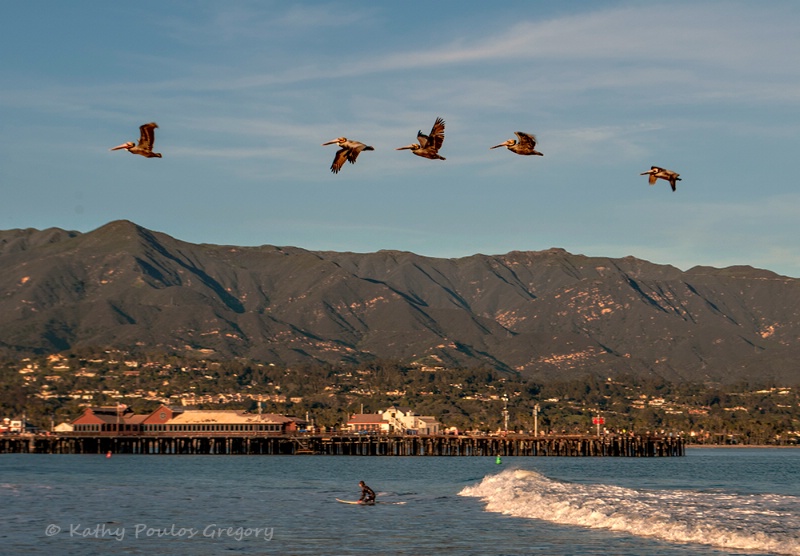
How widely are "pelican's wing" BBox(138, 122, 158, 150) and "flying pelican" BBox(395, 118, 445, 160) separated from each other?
8566 millimetres

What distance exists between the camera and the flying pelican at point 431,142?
42812mm

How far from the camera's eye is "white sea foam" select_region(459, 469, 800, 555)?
5712 cm

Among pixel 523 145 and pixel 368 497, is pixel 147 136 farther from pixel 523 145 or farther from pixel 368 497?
pixel 368 497

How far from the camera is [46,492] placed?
3597 inches

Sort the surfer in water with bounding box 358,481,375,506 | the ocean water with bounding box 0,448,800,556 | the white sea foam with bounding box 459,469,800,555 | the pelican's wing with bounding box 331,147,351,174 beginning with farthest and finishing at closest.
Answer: the surfer in water with bounding box 358,481,375,506, the white sea foam with bounding box 459,469,800,555, the ocean water with bounding box 0,448,800,556, the pelican's wing with bounding box 331,147,351,174

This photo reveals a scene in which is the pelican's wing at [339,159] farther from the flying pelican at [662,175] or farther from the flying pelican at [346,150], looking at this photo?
the flying pelican at [662,175]

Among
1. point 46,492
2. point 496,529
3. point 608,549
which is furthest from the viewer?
point 46,492

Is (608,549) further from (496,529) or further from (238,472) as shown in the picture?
(238,472)

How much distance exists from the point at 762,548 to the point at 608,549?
688 cm

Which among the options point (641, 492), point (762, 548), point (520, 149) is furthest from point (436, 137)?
point (641, 492)

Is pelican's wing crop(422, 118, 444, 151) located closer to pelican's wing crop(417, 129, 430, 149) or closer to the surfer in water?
pelican's wing crop(417, 129, 430, 149)

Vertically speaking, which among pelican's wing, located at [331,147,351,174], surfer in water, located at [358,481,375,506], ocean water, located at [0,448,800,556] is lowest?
ocean water, located at [0,448,800,556]

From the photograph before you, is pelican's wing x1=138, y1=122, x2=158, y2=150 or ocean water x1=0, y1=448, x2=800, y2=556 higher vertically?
pelican's wing x1=138, y1=122, x2=158, y2=150

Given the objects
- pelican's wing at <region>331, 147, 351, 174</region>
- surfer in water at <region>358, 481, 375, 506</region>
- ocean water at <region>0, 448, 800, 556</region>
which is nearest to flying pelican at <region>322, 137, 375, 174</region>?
pelican's wing at <region>331, 147, 351, 174</region>
